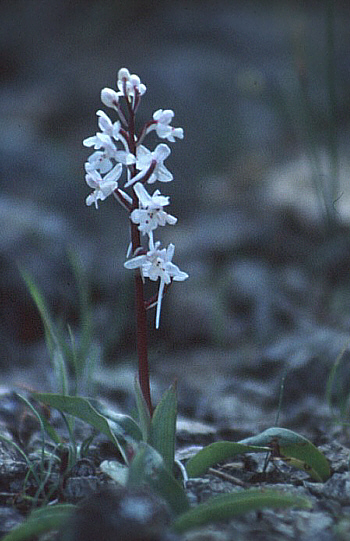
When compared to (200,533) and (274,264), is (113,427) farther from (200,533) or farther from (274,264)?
(274,264)

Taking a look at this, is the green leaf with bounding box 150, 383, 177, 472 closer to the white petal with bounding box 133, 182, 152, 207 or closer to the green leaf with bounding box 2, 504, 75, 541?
the green leaf with bounding box 2, 504, 75, 541

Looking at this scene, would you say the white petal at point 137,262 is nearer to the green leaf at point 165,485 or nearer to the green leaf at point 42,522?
the green leaf at point 165,485

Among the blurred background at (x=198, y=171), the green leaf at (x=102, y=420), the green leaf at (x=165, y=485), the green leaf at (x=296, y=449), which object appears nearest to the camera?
the green leaf at (x=165, y=485)

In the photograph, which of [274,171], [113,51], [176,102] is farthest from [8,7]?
[274,171]

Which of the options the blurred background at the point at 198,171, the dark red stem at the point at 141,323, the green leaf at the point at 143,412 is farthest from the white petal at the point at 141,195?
the blurred background at the point at 198,171

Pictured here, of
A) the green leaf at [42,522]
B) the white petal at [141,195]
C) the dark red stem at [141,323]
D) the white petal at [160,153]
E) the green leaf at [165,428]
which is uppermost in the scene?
the white petal at [160,153]

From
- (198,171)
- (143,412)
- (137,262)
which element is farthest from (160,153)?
(198,171)

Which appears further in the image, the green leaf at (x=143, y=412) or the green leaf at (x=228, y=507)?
the green leaf at (x=143, y=412)
